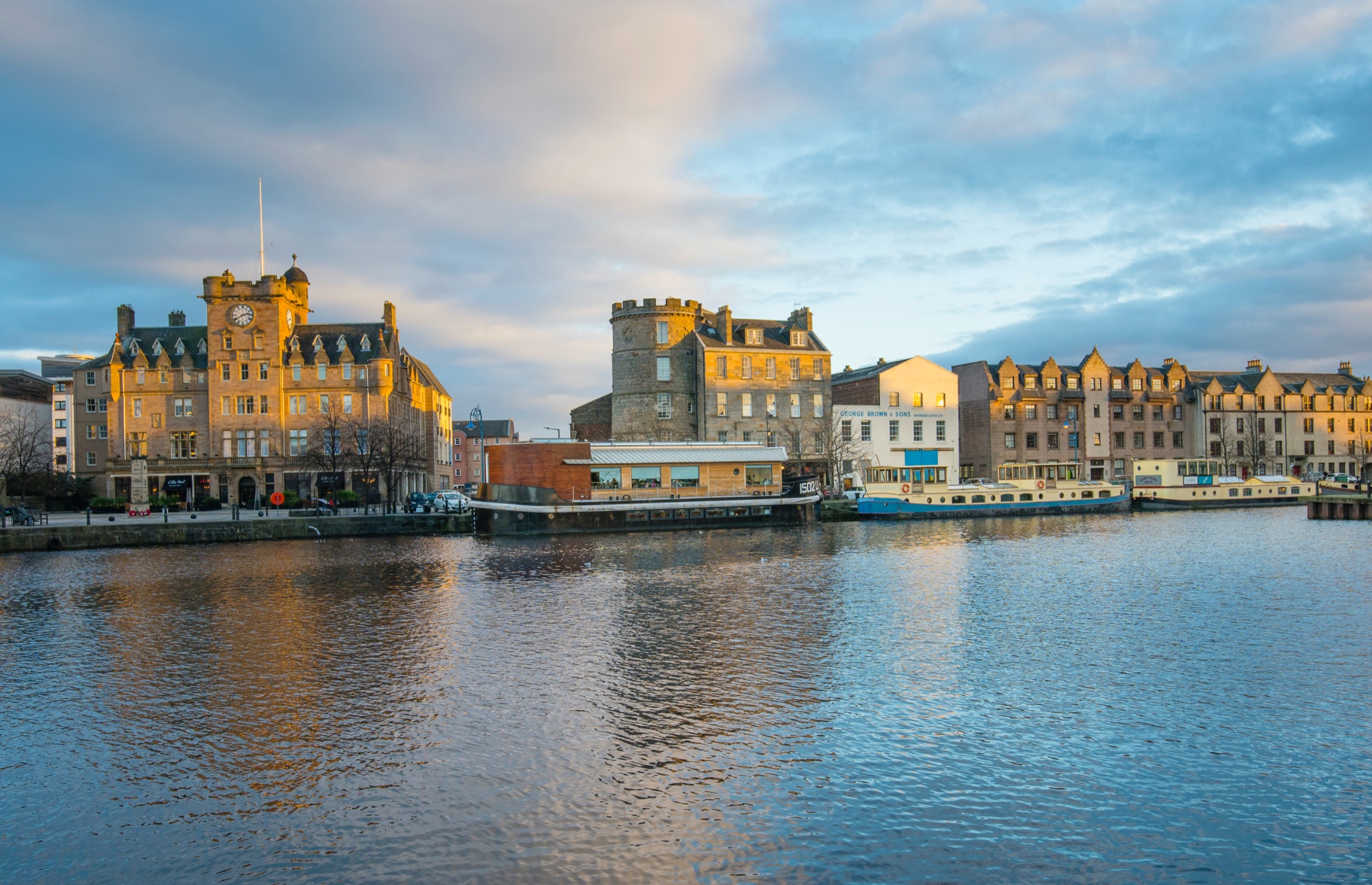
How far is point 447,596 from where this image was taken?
31641 mm

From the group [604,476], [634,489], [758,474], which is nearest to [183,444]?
[604,476]

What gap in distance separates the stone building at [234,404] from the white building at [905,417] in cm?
3913

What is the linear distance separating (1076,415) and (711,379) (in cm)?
3783

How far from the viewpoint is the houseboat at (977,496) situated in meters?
70.0

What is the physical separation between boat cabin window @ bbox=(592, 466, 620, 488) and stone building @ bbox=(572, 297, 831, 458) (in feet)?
65.7

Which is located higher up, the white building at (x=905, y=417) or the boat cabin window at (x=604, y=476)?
the white building at (x=905, y=417)

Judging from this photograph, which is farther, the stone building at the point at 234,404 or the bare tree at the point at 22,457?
the stone building at the point at 234,404

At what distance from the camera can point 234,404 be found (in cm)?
8562

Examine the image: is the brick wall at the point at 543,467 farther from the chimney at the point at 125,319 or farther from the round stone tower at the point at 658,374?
the chimney at the point at 125,319

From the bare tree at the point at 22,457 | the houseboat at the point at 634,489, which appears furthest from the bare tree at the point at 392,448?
the bare tree at the point at 22,457

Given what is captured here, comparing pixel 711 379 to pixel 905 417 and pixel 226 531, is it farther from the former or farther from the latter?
pixel 226 531

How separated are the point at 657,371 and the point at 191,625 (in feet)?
193

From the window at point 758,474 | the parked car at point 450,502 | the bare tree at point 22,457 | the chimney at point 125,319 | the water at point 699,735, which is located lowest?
the water at point 699,735

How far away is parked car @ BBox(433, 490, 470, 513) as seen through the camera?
224 feet
